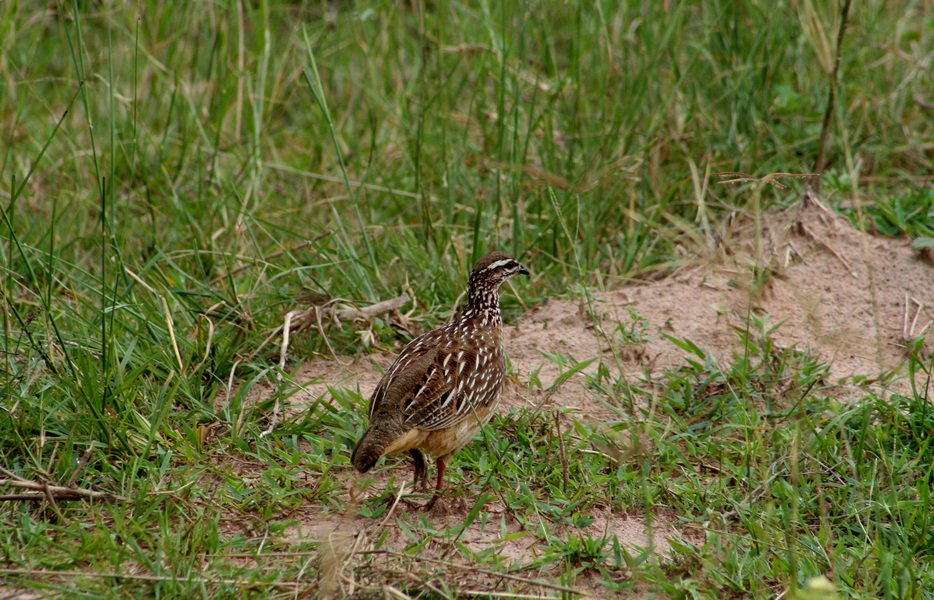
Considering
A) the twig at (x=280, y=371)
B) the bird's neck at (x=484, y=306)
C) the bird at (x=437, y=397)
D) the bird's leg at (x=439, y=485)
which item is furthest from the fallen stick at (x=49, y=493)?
the bird's neck at (x=484, y=306)

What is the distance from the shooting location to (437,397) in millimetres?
4023

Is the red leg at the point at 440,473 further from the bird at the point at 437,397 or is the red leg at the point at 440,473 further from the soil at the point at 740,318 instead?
the soil at the point at 740,318

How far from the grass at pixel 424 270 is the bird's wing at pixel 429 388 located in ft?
1.38

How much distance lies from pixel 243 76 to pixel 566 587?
16.8ft

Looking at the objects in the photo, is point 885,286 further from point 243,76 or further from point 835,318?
point 243,76

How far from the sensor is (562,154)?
21.4ft

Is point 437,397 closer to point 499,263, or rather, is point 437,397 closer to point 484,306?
point 484,306

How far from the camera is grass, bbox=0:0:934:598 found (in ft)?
11.8

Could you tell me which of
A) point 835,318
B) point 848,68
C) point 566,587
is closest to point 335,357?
point 566,587

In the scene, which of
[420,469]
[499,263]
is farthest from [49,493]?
[499,263]

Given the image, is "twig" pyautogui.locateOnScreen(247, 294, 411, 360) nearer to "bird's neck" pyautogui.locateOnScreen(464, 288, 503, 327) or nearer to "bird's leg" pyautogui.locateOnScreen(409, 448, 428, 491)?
"bird's neck" pyautogui.locateOnScreen(464, 288, 503, 327)

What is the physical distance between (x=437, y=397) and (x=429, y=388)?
2.3 inches

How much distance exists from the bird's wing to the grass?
42cm

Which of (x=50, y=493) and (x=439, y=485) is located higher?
(x=50, y=493)
